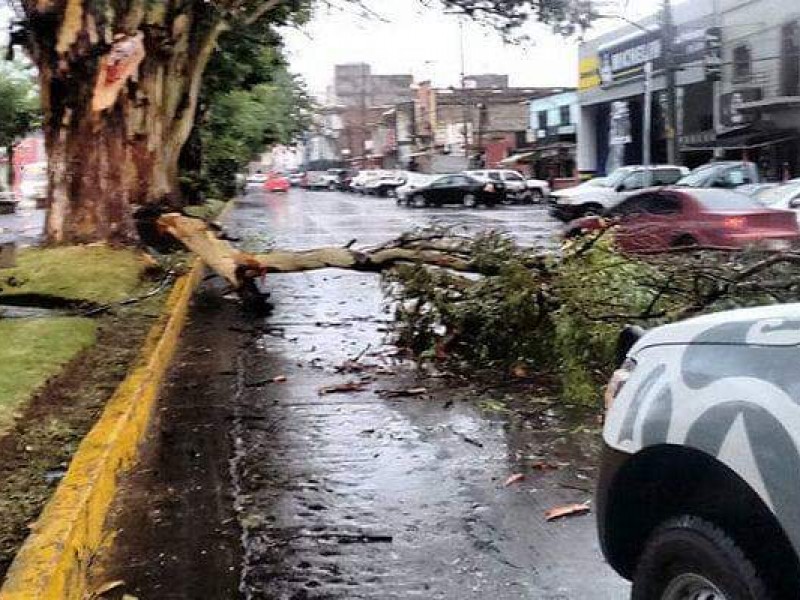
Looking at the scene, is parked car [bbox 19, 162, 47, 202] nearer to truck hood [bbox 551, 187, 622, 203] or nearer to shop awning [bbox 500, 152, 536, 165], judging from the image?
shop awning [bbox 500, 152, 536, 165]

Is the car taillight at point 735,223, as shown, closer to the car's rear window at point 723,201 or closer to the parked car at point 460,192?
the car's rear window at point 723,201

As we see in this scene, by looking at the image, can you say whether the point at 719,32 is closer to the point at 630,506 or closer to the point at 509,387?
the point at 509,387

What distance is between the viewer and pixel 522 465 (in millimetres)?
6352

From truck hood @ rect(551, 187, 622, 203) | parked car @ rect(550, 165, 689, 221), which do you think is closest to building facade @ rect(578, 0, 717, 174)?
parked car @ rect(550, 165, 689, 221)

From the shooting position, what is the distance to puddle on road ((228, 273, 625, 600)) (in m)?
4.55

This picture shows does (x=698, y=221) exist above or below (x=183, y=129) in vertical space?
below

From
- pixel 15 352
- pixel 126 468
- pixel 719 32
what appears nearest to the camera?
pixel 126 468

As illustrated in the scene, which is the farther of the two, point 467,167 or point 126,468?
point 467,167

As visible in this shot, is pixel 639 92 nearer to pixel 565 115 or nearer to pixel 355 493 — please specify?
pixel 565 115

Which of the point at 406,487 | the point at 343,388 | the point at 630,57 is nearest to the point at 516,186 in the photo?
the point at 630,57

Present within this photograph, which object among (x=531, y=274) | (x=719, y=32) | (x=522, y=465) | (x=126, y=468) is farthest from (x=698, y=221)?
(x=719, y=32)

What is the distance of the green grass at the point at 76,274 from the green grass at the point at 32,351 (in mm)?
1869

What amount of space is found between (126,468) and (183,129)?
13759 millimetres

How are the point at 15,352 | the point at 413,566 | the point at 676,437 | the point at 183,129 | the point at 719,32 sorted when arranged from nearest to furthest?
the point at 676,437
the point at 413,566
the point at 15,352
the point at 183,129
the point at 719,32
